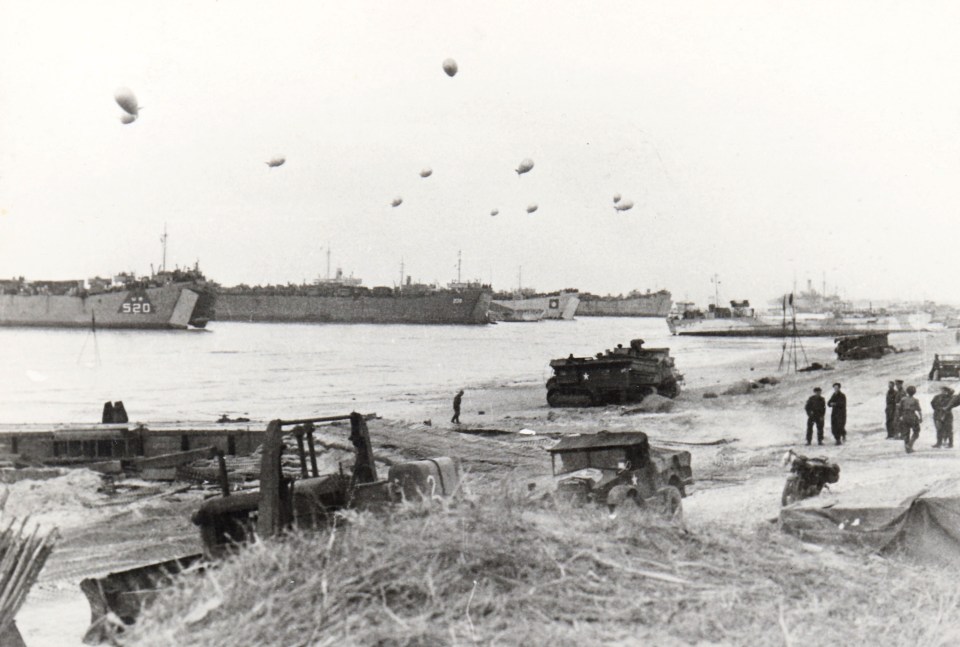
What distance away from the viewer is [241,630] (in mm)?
3982

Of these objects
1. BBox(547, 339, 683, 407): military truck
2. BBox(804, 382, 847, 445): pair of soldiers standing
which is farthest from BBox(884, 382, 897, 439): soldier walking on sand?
BBox(547, 339, 683, 407): military truck

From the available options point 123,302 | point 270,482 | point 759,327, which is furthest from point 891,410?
point 759,327

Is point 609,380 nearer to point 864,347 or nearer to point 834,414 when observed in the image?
point 834,414

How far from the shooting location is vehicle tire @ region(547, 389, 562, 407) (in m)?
31.4

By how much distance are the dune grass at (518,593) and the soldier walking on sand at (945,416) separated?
10778mm

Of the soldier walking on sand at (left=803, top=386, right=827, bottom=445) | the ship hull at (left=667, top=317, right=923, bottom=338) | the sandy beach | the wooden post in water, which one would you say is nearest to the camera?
the wooden post in water

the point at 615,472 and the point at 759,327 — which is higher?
the point at 759,327

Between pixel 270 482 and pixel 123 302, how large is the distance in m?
96.8

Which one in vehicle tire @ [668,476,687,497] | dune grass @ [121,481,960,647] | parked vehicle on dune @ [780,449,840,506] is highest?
dune grass @ [121,481,960,647]

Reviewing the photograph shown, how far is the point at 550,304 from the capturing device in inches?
7062

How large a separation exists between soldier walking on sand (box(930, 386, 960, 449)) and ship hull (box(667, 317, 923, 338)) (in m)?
92.1

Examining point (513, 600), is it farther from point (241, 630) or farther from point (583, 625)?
point (241, 630)

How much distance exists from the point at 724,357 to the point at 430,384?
29.5 meters

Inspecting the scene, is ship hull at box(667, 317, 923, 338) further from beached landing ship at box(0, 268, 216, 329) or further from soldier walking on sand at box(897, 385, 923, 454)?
soldier walking on sand at box(897, 385, 923, 454)
